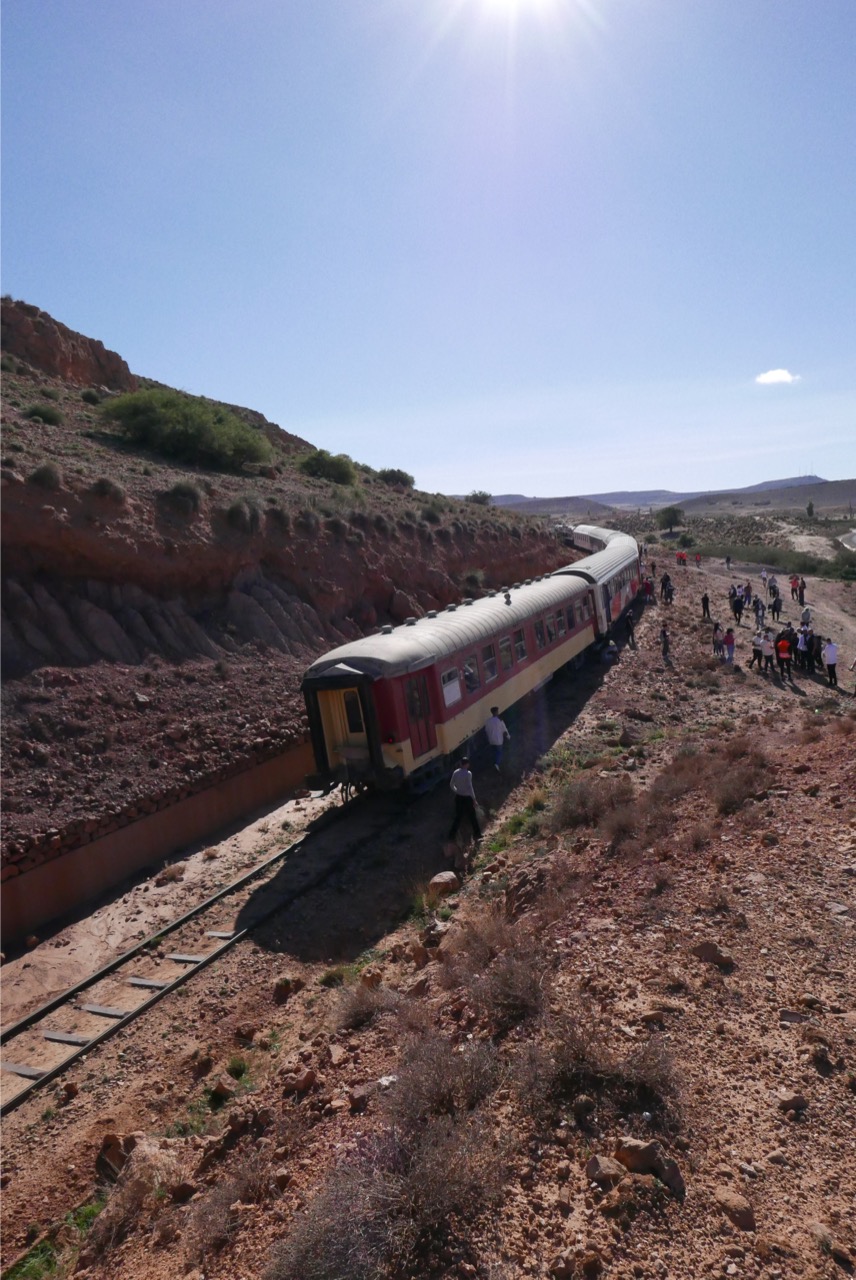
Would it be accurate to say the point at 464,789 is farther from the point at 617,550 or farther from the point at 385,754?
the point at 617,550

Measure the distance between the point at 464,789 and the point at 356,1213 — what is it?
7.71 meters

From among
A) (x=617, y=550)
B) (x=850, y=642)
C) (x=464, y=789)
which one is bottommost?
(x=850, y=642)

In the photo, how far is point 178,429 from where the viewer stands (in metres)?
28.1

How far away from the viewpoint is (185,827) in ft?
47.1

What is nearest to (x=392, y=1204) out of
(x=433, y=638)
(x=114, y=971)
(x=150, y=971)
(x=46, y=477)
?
(x=150, y=971)

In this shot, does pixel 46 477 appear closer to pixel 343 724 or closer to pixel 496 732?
pixel 343 724

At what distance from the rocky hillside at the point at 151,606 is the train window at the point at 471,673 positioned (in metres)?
4.81

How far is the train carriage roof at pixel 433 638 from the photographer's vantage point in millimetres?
12469

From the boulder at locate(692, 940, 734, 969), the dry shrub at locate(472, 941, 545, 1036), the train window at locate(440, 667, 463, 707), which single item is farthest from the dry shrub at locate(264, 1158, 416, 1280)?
the train window at locate(440, 667, 463, 707)

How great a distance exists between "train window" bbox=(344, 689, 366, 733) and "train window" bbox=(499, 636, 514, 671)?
4.30 metres

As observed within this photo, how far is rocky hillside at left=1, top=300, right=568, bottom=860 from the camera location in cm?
1372

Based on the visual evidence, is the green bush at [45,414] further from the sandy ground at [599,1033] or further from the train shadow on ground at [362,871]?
the sandy ground at [599,1033]

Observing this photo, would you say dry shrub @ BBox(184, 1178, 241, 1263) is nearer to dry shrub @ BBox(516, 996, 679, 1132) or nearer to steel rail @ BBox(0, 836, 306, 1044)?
dry shrub @ BBox(516, 996, 679, 1132)

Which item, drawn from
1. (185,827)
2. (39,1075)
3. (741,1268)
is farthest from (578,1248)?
(185,827)
